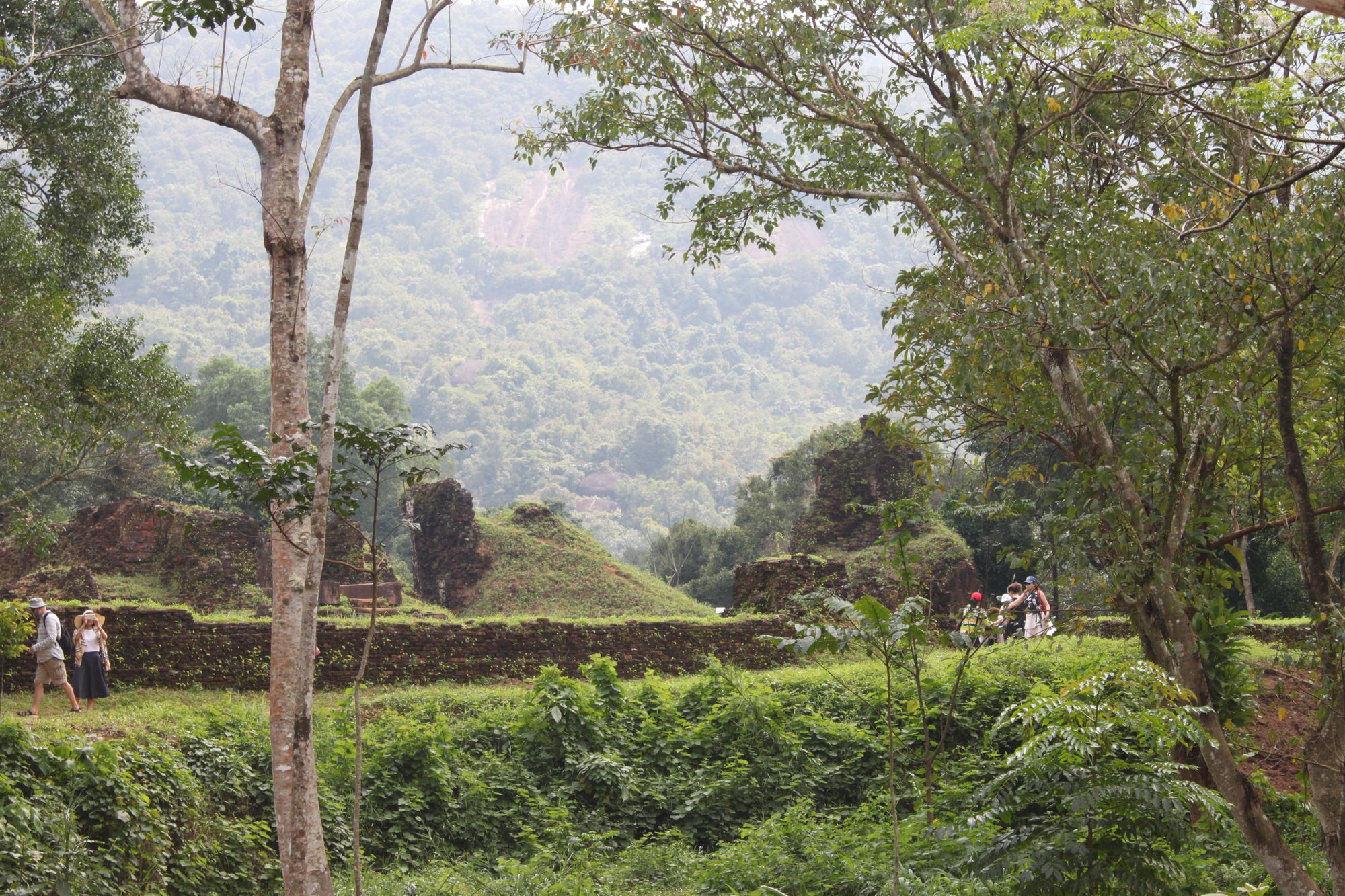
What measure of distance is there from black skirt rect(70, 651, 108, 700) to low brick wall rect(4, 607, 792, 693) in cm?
91

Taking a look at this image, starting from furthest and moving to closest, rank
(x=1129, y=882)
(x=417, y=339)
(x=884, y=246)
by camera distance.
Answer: (x=884, y=246)
(x=417, y=339)
(x=1129, y=882)

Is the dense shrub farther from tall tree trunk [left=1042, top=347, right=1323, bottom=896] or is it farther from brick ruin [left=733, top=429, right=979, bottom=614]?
brick ruin [left=733, top=429, right=979, bottom=614]

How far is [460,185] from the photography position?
379 feet

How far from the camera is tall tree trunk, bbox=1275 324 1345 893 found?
14.6 ft

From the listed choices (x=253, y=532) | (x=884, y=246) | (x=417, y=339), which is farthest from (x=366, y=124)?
(x=884, y=246)

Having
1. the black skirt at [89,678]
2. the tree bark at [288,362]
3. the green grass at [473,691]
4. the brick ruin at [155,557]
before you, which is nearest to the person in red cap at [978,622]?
the tree bark at [288,362]

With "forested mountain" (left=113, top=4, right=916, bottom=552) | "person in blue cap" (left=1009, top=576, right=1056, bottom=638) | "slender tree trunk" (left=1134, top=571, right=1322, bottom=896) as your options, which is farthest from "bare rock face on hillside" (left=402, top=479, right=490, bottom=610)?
"forested mountain" (left=113, top=4, right=916, bottom=552)

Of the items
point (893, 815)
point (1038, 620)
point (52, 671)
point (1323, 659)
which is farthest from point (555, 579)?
point (1323, 659)

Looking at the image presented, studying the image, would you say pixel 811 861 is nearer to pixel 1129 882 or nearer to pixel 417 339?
pixel 1129 882

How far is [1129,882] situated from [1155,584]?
1296 millimetres

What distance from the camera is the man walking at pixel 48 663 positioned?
9.70 metres

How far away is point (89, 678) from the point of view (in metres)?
10.3

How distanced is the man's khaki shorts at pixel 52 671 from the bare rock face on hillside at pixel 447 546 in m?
10.4

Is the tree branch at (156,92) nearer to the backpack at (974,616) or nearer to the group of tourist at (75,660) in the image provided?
the backpack at (974,616)
